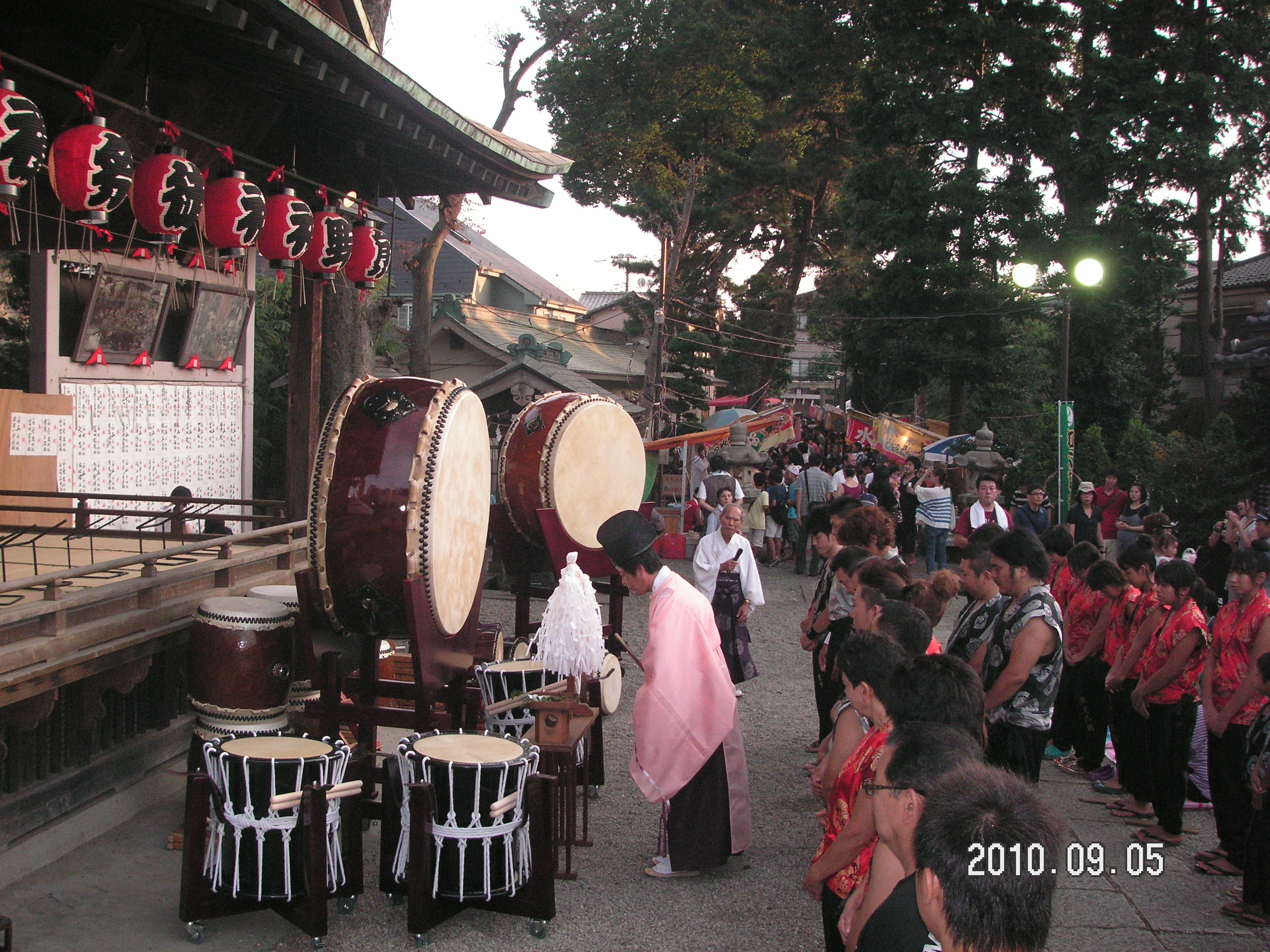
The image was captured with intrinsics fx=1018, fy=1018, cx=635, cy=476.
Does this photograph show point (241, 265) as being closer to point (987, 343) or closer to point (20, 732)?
point (20, 732)

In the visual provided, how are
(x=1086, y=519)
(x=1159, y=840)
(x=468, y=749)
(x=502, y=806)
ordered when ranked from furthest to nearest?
(x=1086, y=519) < (x=1159, y=840) < (x=468, y=749) < (x=502, y=806)

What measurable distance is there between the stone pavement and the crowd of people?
0.19m

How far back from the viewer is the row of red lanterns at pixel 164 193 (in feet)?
13.5

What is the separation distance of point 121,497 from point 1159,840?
5.72 m

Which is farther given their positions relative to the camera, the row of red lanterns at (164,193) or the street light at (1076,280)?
the street light at (1076,280)

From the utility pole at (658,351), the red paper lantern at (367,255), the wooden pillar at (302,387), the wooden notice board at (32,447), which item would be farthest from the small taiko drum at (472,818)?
the utility pole at (658,351)

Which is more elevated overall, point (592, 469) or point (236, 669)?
point (592, 469)

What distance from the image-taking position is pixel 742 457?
49.2 ft

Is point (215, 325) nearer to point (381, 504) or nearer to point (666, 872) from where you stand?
point (381, 504)

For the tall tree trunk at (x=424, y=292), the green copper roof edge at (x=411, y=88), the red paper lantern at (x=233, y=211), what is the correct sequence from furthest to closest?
the tall tree trunk at (x=424, y=292) < the red paper lantern at (x=233, y=211) < the green copper roof edge at (x=411, y=88)

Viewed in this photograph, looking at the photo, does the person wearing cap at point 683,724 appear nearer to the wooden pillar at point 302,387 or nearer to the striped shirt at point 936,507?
the wooden pillar at point 302,387

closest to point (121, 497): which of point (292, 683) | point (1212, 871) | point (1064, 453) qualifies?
point (292, 683)
